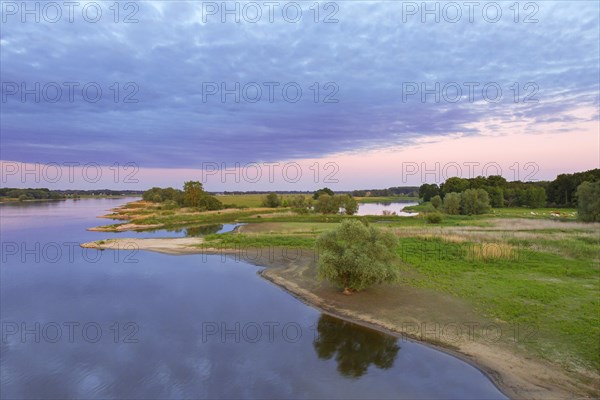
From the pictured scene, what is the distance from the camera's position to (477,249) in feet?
105

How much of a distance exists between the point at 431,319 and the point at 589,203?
5497 cm

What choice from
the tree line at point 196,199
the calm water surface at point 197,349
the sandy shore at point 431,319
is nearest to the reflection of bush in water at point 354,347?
the calm water surface at point 197,349

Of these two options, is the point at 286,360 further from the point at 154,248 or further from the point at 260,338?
the point at 154,248

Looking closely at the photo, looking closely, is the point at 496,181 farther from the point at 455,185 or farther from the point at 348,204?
the point at 348,204

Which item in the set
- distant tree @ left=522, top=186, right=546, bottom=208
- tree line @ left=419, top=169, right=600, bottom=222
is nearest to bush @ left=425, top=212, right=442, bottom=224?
tree line @ left=419, top=169, right=600, bottom=222

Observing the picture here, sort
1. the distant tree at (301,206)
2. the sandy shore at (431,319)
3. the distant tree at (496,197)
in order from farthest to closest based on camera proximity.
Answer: the distant tree at (496,197) → the distant tree at (301,206) → the sandy shore at (431,319)

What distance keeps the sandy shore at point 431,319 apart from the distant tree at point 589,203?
48781mm

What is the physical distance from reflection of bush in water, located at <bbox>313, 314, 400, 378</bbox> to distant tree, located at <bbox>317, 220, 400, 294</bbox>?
353cm

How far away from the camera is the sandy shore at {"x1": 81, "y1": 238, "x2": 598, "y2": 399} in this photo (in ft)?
41.0

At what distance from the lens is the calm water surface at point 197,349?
1345 cm

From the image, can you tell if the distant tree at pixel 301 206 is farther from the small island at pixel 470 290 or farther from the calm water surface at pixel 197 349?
the calm water surface at pixel 197 349

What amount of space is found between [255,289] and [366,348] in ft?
37.1

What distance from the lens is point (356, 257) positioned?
21703mm

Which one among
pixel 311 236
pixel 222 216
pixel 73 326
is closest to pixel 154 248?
pixel 311 236
